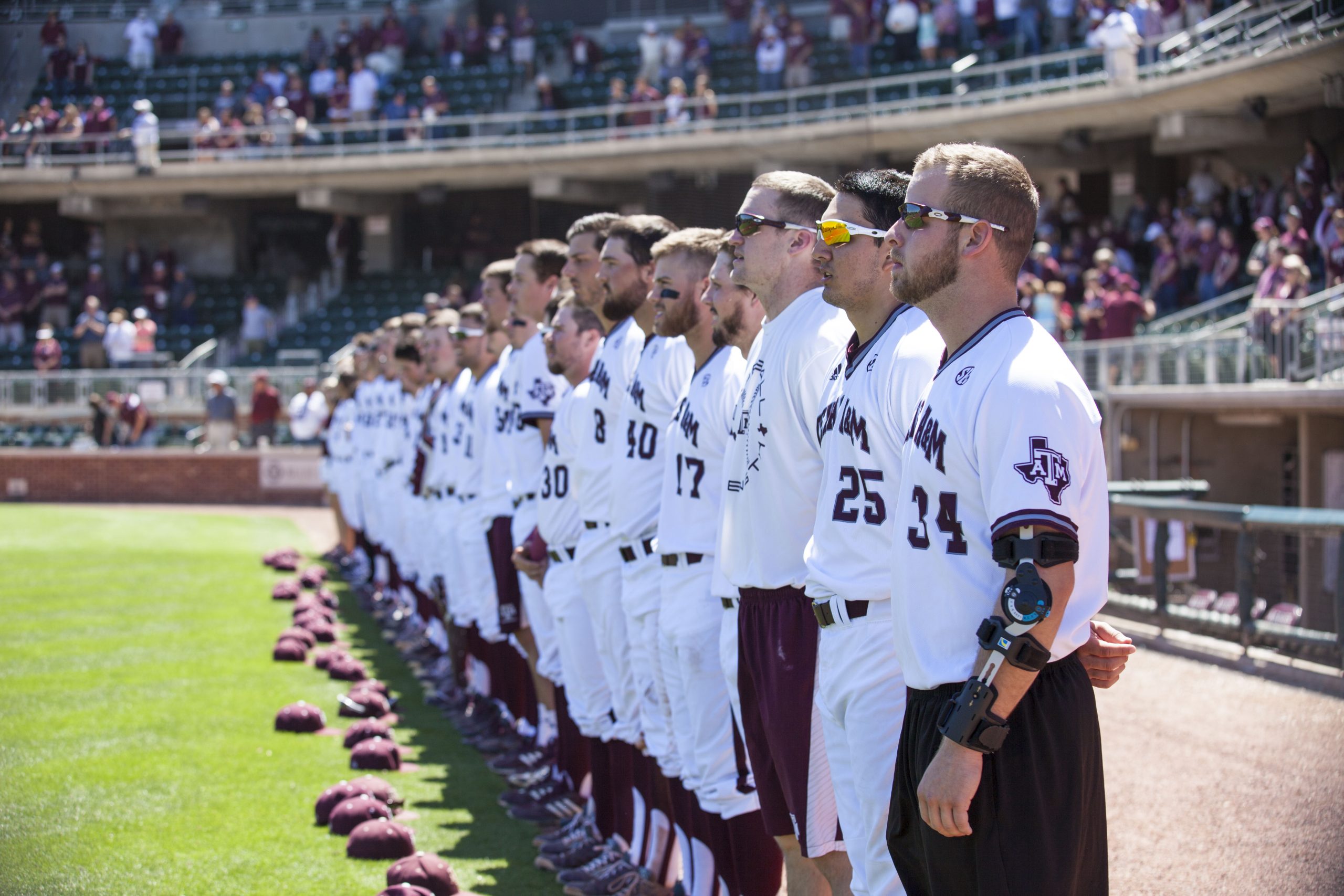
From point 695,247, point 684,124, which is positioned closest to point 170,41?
point 684,124

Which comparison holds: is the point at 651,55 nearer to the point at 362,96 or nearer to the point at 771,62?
the point at 771,62

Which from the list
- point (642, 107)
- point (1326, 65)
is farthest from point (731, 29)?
point (1326, 65)

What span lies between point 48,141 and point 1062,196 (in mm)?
21801

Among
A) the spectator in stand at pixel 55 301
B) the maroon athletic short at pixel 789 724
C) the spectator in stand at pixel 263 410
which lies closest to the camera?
the maroon athletic short at pixel 789 724

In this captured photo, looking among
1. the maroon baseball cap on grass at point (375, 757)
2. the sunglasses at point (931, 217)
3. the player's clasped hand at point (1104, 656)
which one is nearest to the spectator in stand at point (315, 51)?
the maroon baseball cap on grass at point (375, 757)

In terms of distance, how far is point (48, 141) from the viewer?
29609 millimetres

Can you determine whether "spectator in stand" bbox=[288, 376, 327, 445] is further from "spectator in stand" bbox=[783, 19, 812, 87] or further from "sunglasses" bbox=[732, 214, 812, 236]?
"sunglasses" bbox=[732, 214, 812, 236]

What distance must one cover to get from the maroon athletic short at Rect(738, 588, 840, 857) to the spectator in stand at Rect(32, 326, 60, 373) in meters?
24.9

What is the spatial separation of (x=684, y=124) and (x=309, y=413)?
947 cm

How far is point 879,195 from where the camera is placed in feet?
11.2

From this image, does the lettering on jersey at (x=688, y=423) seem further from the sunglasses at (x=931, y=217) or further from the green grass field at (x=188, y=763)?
the green grass field at (x=188, y=763)

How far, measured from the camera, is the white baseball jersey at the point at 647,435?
4922 millimetres

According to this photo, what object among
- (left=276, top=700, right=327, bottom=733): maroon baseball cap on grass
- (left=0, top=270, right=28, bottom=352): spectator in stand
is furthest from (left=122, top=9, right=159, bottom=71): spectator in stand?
(left=276, top=700, right=327, bottom=733): maroon baseball cap on grass

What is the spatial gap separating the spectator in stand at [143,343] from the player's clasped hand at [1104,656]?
25.4m
